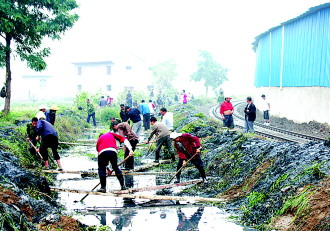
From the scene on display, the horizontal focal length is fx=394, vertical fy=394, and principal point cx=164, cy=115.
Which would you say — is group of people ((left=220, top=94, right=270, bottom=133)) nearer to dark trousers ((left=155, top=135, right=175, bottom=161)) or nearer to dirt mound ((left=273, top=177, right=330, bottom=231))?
dark trousers ((left=155, top=135, right=175, bottom=161))

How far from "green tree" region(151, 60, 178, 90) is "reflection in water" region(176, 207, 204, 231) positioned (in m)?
54.4

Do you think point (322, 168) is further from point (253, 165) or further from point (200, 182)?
point (200, 182)

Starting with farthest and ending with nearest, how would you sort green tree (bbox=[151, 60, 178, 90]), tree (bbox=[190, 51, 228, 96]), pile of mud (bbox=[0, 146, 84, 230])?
green tree (bbox=[151, 60, 178, 90])
tree (bbox=[190, 51, 228, 96])
pile of mud (bbox=[0, 146, 84, 230])

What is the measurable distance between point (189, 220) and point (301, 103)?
775 inches

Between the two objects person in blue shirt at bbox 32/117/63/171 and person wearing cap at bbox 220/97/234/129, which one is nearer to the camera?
person in blue shirt at bbox 32/117/63/171

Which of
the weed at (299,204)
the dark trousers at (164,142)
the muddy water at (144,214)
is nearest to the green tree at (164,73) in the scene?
the dark trousers at (164,142)

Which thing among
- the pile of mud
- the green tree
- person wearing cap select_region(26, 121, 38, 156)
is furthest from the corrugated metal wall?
the green tree

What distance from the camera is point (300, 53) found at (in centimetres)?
2562

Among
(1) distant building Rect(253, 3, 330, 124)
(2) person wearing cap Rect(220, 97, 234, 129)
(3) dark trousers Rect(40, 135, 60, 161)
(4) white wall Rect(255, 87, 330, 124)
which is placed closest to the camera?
(3) dark trousers Rect(40, 135, 60, 161)

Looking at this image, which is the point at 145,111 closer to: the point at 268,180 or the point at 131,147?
the point at 131,147

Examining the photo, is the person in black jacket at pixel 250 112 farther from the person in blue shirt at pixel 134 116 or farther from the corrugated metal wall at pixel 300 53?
the corrugated metal wall at pixel 300 53

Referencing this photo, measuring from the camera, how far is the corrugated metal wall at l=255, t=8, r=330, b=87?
2222cm

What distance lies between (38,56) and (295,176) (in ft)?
55.8

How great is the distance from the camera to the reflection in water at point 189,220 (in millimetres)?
7212
